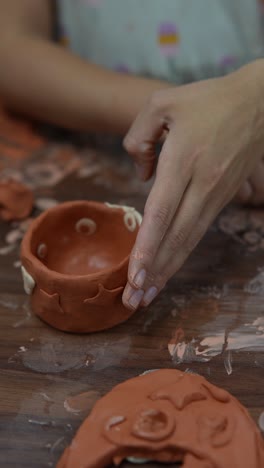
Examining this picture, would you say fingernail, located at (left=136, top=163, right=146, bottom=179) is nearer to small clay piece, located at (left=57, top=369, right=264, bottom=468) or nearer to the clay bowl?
the clay bowl

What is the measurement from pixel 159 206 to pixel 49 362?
0.79 feet

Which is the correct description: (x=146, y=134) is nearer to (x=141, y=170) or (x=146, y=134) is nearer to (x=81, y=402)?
(x=141, y=170)

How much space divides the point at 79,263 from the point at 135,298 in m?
0.17

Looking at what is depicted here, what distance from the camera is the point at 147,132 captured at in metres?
0.76

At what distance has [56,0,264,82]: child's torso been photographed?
1115mm

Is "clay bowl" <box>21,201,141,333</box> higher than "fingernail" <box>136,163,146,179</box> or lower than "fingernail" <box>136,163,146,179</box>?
lower

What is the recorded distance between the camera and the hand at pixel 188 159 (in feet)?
2.24

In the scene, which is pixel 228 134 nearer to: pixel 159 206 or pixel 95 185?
pixel 159 206

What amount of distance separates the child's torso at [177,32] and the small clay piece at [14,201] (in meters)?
0.39

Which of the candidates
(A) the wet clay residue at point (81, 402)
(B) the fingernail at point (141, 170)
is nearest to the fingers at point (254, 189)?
(B) the fingernail at point (141, 170)

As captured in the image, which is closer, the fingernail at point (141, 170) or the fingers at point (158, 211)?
the fingers at point (158, 211)

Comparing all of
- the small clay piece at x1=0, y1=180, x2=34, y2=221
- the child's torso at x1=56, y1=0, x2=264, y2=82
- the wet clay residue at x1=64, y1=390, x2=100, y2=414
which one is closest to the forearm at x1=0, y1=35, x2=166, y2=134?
the child's torso at x1=56, y1=0, x2=264, y2=82

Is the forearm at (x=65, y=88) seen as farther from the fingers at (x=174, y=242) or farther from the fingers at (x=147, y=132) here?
the fingers at (x=174, y=242)

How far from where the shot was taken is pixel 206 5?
1.11 meters
